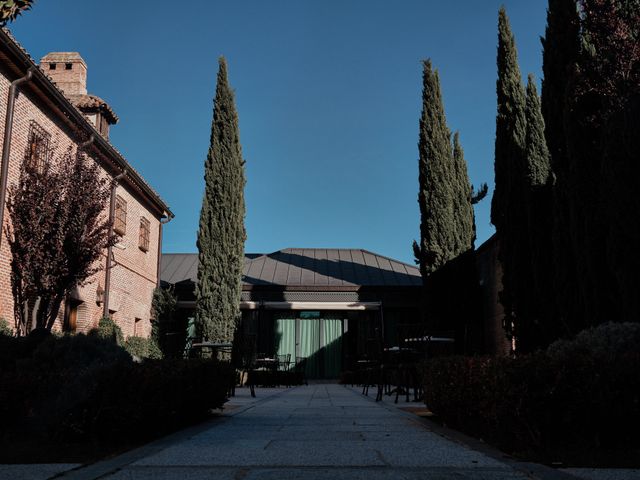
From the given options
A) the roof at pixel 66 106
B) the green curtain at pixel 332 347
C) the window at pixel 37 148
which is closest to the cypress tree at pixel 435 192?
the green curtain at pixel 332 347

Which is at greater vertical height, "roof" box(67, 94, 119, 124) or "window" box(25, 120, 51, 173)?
"roof" box(67, 94, 119, 124)

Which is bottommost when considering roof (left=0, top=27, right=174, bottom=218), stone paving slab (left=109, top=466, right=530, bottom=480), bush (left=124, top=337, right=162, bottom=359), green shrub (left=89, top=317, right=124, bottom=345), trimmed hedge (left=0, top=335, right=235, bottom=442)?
stone paving slab (left=109, top=466, right=530, bottom=480)

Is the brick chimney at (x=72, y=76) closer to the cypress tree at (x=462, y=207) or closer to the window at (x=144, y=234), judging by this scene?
the window at (x=144, y=234)

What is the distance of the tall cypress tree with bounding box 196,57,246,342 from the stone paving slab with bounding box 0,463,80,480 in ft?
43.2

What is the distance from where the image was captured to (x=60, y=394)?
3.67 meters

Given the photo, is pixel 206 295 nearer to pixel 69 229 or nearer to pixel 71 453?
pixel 69 229

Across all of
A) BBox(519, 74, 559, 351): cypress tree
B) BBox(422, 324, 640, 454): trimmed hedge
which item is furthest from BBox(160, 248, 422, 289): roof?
BBox(422, 324, 640, 454): trimmed hedge

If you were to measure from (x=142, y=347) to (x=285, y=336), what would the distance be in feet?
18.4

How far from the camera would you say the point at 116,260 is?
14.6m

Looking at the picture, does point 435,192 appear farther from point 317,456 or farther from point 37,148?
point 317,456

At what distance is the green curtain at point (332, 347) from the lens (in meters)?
19.5

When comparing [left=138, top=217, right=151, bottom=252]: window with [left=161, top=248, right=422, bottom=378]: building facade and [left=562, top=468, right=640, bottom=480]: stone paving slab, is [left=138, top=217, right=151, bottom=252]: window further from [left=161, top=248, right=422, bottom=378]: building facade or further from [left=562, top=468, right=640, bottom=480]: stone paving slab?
[left=562, top=468, right=640, bottom=480]: stone paving slab

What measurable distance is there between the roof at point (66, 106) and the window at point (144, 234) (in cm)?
77

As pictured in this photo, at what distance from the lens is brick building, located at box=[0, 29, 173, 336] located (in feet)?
32.6
